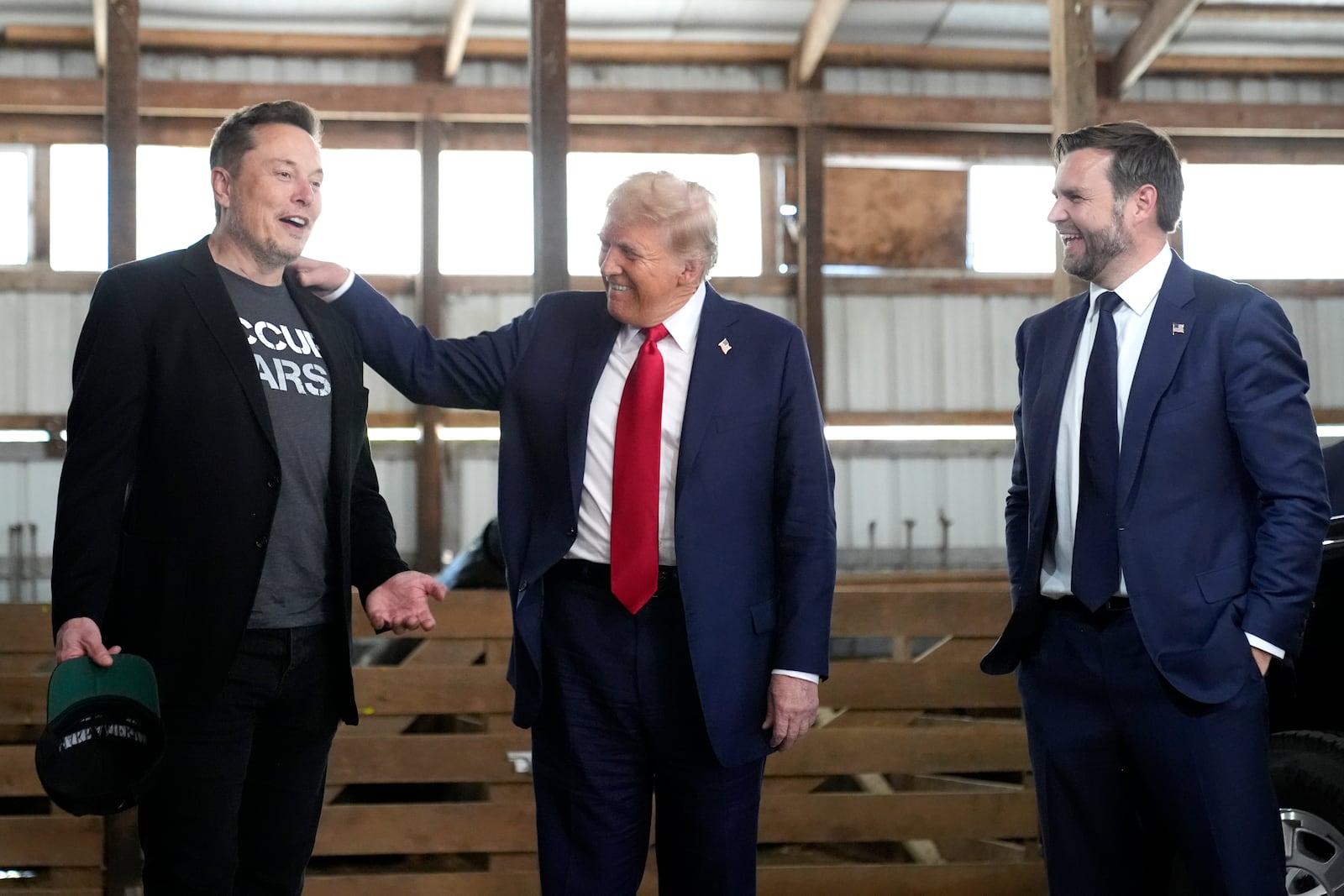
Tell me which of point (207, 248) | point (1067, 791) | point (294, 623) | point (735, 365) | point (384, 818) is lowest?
point (384, 818)

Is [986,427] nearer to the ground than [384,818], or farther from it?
farther from it

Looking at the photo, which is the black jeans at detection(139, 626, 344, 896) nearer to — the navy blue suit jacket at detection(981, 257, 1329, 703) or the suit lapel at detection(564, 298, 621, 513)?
the suit lapel at detection(564, 298, 621, 513)

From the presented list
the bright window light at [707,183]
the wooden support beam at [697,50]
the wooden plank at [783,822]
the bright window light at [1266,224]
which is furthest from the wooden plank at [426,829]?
the bright window light at [1266,224]

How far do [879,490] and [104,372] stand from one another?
9167 millimetres

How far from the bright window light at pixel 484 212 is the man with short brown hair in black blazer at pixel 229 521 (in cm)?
830

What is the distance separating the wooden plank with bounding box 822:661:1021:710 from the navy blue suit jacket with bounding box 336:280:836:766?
2.08m

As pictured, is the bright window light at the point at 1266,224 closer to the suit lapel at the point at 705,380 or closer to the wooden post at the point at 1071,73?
the wooden post at the point at 1071,73

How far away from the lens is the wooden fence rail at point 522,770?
13.1ft

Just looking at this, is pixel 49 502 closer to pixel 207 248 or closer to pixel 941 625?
pixel 941 625

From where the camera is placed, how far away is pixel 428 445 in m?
10.1


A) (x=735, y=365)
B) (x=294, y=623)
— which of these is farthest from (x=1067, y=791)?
(x=294, y=623)

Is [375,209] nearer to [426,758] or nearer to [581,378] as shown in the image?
[426,758]

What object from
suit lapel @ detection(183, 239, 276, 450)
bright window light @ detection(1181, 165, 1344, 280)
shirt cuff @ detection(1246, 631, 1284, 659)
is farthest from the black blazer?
bright window light @ detection(1181, 165, 1344, 280)

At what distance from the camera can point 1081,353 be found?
90.4 inches
